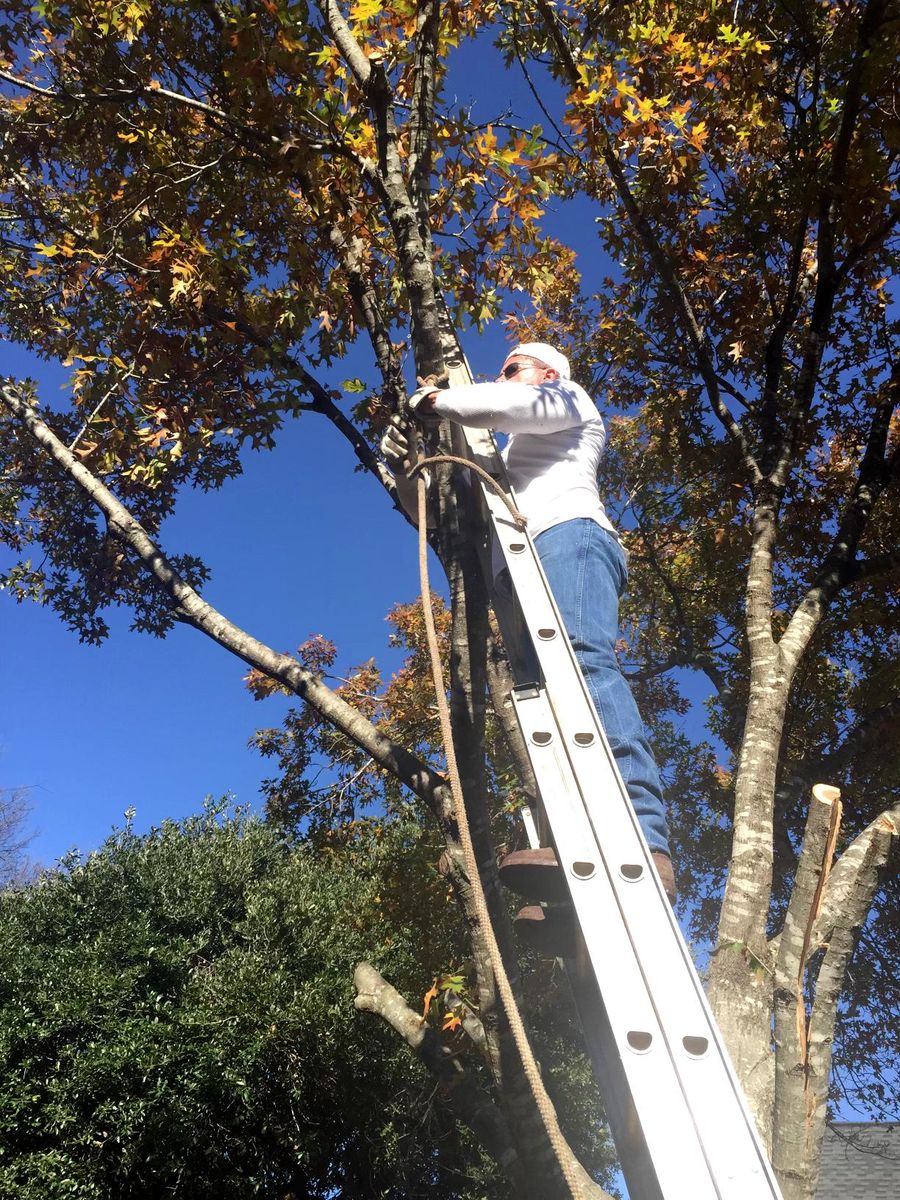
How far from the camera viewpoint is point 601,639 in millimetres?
2461

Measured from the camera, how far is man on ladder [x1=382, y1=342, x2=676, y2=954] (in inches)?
88.4

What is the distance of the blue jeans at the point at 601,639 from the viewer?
2.20 metres

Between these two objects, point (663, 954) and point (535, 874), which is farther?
point (535, 874)

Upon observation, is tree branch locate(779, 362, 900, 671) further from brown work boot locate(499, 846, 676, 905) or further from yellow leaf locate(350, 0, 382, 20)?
yellow leaf locate(350, 0, 382, 20)

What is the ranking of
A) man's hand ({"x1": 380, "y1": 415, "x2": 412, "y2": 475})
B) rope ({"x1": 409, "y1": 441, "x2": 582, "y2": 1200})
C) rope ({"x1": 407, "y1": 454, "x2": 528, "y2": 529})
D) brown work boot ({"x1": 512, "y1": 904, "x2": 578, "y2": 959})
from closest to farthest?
rope ({"x1": 409, "y1": 441, "x2": 582, "y2": 1200}) < brown work boot ({"x1": 512, "y1": 904, "x2": 578, "y2": 959}) < rope ({"x1": 407, "y1": 454, "x2": 528, "y2": 529}) < man's hand ({"x1": 380, "y1": 415, "x2": 412, "y2": 475})

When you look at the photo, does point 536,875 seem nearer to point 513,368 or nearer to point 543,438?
point 543,438

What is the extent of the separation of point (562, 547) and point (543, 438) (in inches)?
23.0

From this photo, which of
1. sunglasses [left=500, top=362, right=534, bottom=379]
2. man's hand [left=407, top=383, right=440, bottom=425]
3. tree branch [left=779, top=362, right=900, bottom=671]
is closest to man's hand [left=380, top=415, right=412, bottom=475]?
man's hand [left=407, top=383, right=440, bottom=425]

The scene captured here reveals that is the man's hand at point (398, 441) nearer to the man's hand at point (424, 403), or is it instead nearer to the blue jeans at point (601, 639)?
the man's hand at point (424, 403)

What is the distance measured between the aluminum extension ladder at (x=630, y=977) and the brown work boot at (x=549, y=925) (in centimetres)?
17

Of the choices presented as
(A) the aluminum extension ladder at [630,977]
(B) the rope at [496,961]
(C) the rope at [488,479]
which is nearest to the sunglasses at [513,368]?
(C) the rope at [488,479]

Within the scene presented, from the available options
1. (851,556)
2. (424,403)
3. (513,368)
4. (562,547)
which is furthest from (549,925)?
(851,556)

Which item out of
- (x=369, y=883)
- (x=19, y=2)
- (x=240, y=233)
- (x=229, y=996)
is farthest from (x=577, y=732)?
(x=369, y=883)

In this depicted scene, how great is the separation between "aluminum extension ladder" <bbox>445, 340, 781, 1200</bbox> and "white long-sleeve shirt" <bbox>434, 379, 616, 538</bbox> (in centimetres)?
52
